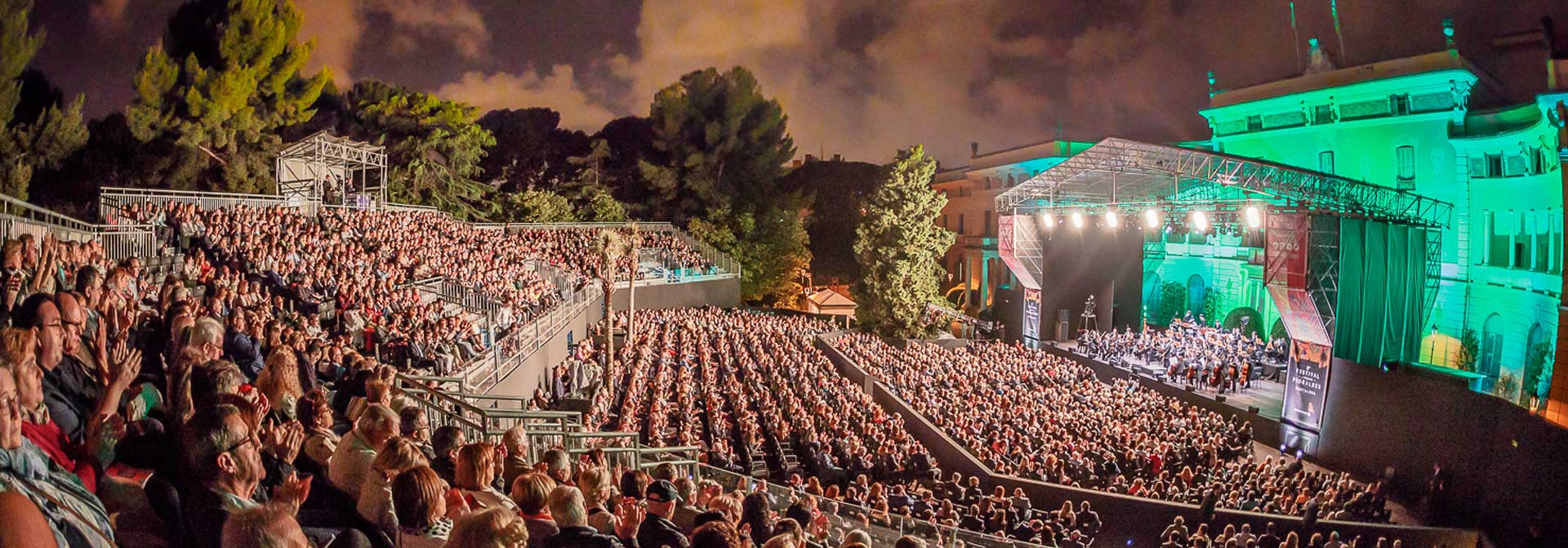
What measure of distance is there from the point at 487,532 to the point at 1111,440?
11.8 metres

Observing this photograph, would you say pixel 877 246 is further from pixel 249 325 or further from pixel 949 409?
pixel 249 325

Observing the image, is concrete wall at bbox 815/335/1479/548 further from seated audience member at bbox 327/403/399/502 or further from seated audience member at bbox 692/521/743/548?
seated audience member at bbox 327/403/399/502

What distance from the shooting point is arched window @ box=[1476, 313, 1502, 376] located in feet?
61.1

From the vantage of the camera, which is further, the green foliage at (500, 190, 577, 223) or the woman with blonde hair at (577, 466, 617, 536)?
the green foliage at (500, 190, 577, 223)

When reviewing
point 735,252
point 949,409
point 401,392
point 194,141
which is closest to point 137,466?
point 401,392

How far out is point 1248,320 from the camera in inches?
966

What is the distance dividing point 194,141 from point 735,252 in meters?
19.0

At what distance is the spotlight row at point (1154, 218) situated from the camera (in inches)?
618

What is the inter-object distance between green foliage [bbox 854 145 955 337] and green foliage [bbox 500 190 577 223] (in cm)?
1337

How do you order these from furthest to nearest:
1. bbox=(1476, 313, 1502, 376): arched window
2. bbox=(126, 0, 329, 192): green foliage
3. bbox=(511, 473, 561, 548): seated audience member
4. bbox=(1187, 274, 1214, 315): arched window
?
1. bbox=(1187, 274, 1214, 315): arched window
2. bbox=(126, 0, 329, 192): green foliage
3. bbox=(1476, 313, 1502, 376): arched window
4. bbox=(511, 473, 561, 548): seated audience member

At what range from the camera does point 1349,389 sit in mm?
13812

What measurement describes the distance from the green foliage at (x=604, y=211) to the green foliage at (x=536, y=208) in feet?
2.68

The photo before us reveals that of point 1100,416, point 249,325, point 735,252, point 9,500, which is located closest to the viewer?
point 9,500

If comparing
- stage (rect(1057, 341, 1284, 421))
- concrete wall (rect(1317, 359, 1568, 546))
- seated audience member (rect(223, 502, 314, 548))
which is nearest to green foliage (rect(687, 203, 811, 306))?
stage (rect(1057, 341, 1284, 421))
